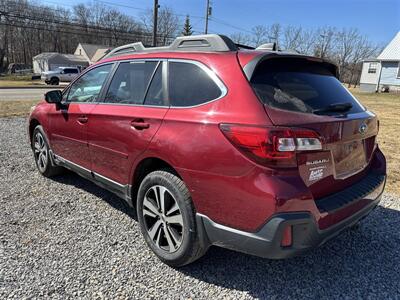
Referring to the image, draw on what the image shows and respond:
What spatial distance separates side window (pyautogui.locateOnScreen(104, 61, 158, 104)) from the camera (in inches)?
125

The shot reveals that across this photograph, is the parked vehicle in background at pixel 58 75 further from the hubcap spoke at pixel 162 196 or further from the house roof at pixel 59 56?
the hubcap spoke at pixel 162 196

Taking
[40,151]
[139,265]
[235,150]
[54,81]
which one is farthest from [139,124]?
[54,81]

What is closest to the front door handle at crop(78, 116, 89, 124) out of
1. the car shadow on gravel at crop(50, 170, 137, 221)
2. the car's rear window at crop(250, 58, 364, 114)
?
the car shadow on gravel at crop(50, 170, 137, 221)

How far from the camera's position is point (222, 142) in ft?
7.48

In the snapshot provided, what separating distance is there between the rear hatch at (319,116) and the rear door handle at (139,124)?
3.29 feet

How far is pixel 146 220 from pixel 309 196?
1.53m

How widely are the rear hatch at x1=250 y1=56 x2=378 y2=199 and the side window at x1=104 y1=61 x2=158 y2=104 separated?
1.20 metres

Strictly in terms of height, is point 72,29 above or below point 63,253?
above

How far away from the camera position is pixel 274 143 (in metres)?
2.13

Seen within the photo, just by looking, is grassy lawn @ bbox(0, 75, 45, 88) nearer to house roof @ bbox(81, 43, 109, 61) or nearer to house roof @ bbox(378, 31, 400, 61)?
house roof @ bbox(81, 43, 109, 61)

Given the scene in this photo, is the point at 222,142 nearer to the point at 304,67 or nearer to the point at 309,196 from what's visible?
the point at 309,196

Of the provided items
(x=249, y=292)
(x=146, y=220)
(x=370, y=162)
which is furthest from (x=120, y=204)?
(x=370, y=162)

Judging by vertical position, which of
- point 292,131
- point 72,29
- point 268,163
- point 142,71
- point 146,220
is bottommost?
point 146,220

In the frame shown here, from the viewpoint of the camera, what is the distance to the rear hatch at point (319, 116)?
2254 millimetres
